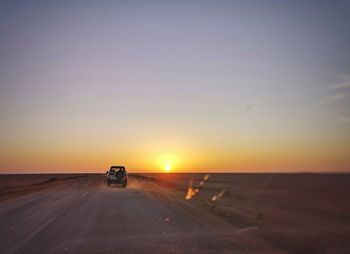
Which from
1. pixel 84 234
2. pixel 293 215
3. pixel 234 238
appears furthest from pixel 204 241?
pixel 293 215

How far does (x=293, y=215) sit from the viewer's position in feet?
61.4

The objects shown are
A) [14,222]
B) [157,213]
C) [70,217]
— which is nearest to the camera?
[14,222]

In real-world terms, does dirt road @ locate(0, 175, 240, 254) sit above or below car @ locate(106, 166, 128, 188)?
below

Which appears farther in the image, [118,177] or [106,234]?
[118,177]

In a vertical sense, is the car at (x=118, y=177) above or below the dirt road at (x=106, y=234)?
above

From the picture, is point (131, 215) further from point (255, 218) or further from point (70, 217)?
point (255, 218)

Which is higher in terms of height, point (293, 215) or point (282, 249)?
point (293, 215)

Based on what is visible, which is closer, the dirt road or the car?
the dirt road

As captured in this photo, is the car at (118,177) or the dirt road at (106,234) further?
the car at (118,177)

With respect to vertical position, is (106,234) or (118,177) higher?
(118,177)

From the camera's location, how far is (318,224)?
15.6 meters

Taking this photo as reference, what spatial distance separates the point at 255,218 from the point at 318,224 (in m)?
2.45

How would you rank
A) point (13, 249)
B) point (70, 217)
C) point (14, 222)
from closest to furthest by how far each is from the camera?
1. point (13, 249)
2. point (14, 222)
3. point (70, 217)

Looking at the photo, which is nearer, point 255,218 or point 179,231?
point 179,231
